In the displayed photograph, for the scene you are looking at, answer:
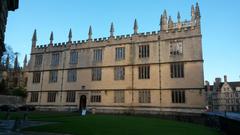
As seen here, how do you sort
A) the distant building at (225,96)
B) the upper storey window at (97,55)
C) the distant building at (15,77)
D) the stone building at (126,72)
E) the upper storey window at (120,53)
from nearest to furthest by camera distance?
the stone building at (126,72) → the upper storey window at (120,53) → the upper storey window at (97,55) → the distant building at (15,77) → the distant building at (225,96)

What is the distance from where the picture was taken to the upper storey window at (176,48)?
2972cm

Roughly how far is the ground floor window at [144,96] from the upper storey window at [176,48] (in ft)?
21.4

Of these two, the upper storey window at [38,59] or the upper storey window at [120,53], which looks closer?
the upper storey window at [120,53]

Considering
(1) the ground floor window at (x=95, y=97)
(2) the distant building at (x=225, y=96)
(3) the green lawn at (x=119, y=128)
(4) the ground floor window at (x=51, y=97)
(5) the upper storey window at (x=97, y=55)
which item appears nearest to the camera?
(3) the green lawn at (x=119, y=128)

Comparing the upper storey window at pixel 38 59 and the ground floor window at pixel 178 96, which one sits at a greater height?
the upper storey window at pixel 38 59

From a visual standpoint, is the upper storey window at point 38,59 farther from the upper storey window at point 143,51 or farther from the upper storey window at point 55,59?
the upper storey window at point 143,51

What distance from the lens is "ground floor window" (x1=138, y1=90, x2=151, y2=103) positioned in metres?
30.1

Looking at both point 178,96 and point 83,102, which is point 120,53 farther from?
point 178,96

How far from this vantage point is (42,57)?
39.8 metres

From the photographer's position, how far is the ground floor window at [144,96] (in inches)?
1186

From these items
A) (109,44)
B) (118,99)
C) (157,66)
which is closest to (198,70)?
(157,66)

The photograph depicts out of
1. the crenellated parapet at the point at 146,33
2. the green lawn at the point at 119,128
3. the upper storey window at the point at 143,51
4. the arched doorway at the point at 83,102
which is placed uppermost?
the crenellated parapet at the point at 146,33

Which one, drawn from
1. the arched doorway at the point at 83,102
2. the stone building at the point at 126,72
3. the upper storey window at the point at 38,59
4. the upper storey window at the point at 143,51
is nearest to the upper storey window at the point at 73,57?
the stone building at the point at 126,72

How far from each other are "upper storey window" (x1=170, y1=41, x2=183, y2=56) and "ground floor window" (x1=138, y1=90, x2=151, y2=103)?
6.52 metres
